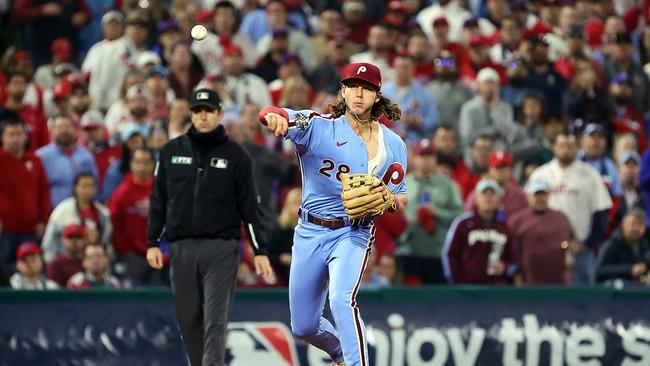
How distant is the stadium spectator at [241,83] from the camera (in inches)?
671

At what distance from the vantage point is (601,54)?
63.7 feet

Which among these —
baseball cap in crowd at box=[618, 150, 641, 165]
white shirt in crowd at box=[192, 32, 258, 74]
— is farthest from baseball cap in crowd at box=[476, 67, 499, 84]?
white shirt in crowd at box=[192, 32, 258, 74]

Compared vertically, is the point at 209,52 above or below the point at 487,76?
above

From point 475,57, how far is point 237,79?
10.5 feet

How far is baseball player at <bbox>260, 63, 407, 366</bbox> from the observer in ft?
30.8

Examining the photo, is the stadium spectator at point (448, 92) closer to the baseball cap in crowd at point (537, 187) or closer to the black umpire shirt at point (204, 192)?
the baseball cap in crowd at point (537, 187)

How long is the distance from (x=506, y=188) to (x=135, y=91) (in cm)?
416

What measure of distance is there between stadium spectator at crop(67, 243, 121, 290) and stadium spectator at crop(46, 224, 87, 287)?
0.11 m

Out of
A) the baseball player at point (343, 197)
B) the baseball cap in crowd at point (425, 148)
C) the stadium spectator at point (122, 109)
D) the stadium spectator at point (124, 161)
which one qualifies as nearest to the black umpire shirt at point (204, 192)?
the baseball player at point (343, 197)

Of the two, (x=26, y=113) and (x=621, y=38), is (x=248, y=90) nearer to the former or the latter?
(x=26, y=113)

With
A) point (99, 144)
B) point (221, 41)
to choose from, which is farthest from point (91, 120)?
point (221, 41)

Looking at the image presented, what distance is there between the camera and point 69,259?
46.3 ft

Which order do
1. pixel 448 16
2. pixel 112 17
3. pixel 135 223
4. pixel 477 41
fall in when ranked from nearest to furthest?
pixel 135 223 → pixel 112 17 → pixel 477 41 → pixel 448 16

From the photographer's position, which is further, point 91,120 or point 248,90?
point 248,90
